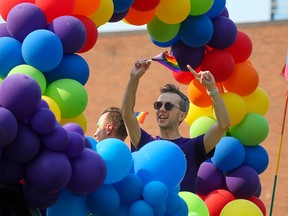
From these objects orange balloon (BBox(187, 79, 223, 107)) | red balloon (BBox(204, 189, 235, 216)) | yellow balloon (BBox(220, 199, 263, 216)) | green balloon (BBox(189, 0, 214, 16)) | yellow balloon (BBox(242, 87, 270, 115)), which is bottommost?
red balloon (BBox(204, 189, 235, 216))

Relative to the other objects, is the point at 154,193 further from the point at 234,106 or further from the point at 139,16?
the point at 234,106

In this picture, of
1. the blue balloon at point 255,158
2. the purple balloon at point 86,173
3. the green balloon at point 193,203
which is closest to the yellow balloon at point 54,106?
the green balloon at point 193,203

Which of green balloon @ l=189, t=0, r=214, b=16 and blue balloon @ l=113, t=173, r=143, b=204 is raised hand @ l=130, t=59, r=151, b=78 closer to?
green balloon @ l=189, t=0, r=214, b=16

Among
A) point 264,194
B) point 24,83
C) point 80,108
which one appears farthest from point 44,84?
point 264,194

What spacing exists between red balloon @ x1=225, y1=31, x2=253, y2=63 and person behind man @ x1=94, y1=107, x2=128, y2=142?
1.21 m

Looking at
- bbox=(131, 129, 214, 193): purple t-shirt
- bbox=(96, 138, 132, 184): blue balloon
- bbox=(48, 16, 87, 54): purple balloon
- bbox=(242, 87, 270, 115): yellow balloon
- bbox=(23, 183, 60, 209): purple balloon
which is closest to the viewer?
bbox=(23, 183, 60, 209): purple balloon

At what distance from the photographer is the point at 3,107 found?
395cm

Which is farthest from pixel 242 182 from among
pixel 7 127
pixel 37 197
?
pixel 7 127

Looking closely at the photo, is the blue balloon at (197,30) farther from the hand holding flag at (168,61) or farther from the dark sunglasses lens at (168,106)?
the dark sunglasses lens at (168,106)

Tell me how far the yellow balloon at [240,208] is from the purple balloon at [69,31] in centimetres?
181

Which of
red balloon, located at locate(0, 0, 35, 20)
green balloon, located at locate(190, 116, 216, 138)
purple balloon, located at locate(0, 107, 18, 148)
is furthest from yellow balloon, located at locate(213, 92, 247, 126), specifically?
purple balloon, located at locate(0, 107, 18, 148)

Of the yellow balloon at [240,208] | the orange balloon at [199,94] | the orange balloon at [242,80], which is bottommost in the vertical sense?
the yellow balloon at [240,208]

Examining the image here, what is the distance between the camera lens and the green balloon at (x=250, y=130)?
7.17 meters

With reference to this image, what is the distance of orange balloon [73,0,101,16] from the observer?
594 centimetres
